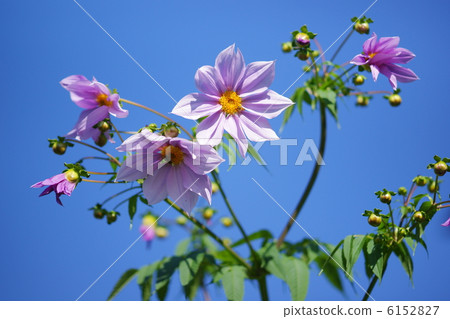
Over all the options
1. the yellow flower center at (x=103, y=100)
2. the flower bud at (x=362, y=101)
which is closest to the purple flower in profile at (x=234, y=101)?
the yellow flower center at (x=103, y=100)

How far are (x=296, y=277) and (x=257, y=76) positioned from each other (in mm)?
912

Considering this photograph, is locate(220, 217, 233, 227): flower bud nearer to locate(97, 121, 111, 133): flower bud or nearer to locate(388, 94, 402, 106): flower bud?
locate(388, 94, 402, 106): flower bud

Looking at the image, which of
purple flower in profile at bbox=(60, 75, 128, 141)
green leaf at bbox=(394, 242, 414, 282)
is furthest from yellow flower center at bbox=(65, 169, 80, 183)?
green leaf at bbox=(394, 242, 414, 282)

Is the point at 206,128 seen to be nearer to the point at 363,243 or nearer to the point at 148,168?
the point at 148,168

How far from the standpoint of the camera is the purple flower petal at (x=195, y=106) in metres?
2.09

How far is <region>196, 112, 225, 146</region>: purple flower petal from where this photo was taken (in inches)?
80.7

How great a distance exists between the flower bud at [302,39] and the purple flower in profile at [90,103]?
976 mm

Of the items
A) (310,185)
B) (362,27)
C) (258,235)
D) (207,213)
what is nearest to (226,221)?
(207,213)

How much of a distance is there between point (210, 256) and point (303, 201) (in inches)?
22.4

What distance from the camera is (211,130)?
2.13 m

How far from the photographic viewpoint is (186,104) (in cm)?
211

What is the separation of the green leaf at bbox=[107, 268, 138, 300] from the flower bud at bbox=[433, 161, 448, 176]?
5.01 ft

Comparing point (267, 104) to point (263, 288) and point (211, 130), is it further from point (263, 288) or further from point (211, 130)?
point (263, 288)
